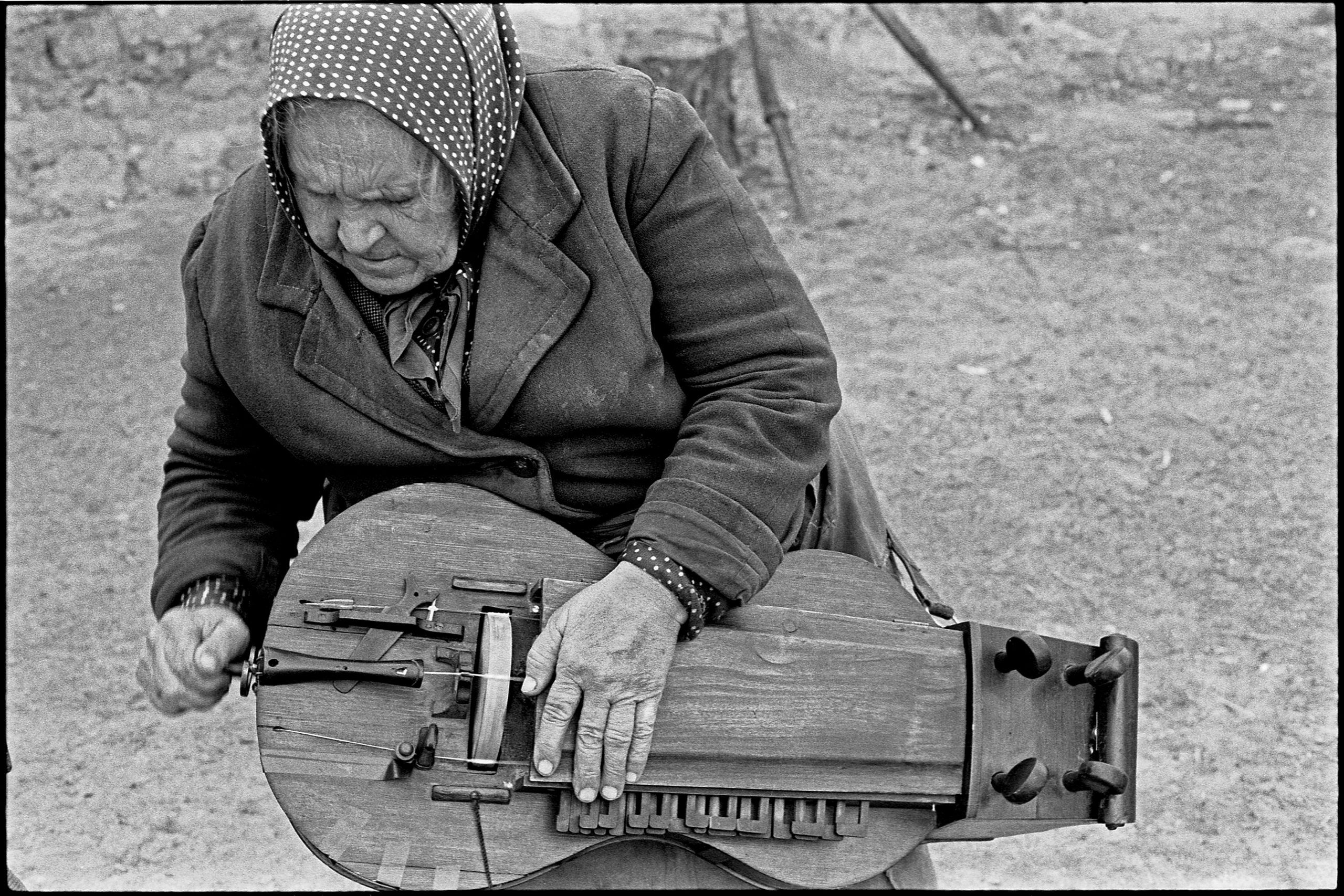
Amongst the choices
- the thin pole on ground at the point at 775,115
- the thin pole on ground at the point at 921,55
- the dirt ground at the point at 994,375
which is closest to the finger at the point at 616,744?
the dirt ground at the point at 994,375

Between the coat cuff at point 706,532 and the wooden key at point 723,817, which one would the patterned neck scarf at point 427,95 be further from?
the wooden key at point 723,817

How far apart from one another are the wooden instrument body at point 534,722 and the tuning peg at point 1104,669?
0.09 metres

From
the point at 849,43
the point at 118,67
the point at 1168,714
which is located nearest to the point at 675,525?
the point at 1168,714

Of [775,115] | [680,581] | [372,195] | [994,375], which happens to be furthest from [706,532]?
[775,115]

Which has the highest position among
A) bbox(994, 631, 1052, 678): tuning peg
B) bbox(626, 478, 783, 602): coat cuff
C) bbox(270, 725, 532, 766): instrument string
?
bbox(626, 478, 783, 602): coat cuff

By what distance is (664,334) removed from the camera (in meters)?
1.96

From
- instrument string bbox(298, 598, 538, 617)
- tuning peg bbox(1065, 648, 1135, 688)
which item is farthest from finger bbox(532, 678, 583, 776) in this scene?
tuning peg bbox(1065, 648, 1135, 688)

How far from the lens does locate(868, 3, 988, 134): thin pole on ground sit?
6.82 meters

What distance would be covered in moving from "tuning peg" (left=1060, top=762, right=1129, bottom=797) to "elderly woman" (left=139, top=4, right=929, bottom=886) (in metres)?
0.54

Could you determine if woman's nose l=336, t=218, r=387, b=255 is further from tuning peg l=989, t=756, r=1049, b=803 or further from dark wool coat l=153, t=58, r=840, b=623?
tuning peg l=989, t=756, r=1049, b=803

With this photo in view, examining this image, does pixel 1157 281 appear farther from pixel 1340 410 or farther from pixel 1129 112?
pixel 1129 112

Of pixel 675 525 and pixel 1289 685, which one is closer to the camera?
pixel 675 525

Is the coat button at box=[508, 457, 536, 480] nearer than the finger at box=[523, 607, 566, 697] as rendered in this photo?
No

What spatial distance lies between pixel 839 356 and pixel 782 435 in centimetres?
350
